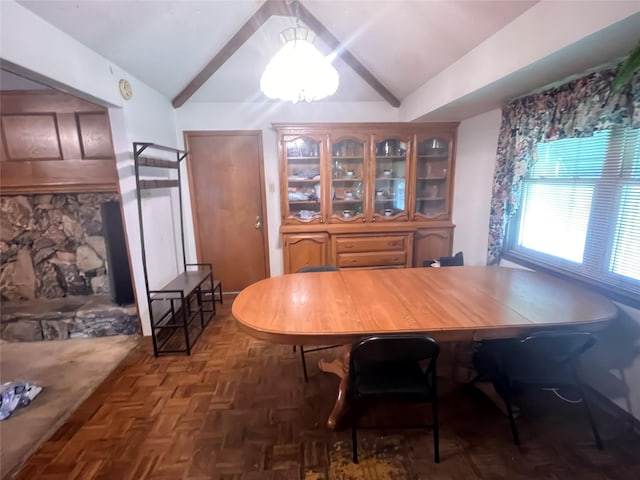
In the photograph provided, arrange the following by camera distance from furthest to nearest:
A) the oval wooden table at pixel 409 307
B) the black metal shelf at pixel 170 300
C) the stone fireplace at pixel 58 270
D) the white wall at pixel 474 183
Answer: the white wall at pixel 474 183
the stone fireplace at pixel 58 270
the black metal shelf at pixel 170 300
the oval wooden table at pixel 409 307

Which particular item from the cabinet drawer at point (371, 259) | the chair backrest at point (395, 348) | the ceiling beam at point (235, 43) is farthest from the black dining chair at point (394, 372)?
the ceiling beam at point (235, 43)

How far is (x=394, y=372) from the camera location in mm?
1643

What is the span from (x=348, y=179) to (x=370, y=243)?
775 millimetres

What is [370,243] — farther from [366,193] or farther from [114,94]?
[114,94]

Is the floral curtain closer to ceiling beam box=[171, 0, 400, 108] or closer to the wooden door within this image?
ceiling beam box=[171, 0, 400, 108]

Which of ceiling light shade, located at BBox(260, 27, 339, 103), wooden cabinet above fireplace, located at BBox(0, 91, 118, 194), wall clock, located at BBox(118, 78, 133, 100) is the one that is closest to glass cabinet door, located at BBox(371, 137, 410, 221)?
ceiling light shade, located at BBox(260, 27, 339, 103)

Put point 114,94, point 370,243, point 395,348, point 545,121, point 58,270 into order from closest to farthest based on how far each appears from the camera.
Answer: point 395,348, point 545,121, point 114,94, point 58,270, point 370,243

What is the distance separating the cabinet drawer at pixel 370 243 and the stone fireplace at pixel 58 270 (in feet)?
7.03

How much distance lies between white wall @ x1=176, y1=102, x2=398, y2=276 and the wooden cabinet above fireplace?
974 millimetres

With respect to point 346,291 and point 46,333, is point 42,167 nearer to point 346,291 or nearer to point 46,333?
point 46,333

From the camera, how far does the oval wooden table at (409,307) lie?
4.91ft

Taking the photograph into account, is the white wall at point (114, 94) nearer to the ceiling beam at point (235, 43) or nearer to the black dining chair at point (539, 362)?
the ceiling beam at point (235, 43)

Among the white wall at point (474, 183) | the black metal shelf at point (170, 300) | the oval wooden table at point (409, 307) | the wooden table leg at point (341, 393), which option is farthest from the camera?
the white wall at point (474, 183)

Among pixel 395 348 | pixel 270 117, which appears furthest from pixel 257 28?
pixel 395 348
